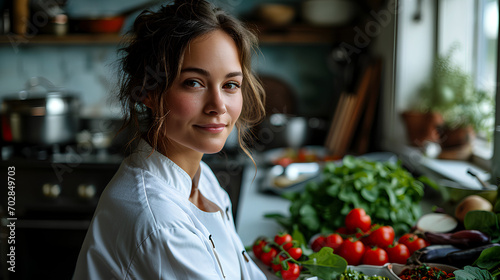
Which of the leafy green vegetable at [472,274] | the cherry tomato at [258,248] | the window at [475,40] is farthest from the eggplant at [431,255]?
the window at [475,40]

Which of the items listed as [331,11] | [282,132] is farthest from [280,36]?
[282,132]

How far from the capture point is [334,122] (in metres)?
2.65

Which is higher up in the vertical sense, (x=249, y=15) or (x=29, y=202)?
(x=249, y=15)

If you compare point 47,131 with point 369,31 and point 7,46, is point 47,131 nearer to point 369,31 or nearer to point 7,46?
point 7,46

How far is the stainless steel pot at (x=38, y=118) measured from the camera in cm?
229

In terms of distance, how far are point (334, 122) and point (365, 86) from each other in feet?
1.06

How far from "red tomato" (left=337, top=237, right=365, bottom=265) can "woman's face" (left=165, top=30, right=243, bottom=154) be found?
0.43 metres

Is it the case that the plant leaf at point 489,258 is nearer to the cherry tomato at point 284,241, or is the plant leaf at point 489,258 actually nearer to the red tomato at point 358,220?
the red tomato at point 358,220

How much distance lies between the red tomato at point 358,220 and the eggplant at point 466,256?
0.23 meters

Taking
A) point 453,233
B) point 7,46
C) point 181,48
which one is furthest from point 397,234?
point 7,46

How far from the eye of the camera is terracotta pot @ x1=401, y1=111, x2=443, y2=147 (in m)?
2.03

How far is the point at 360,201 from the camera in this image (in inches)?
50.5

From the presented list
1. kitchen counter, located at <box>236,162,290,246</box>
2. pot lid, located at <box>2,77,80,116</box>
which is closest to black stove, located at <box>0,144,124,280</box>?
pot lid, located at <box>2,77,80,116</box>

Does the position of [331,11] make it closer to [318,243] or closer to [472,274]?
[318,243]
